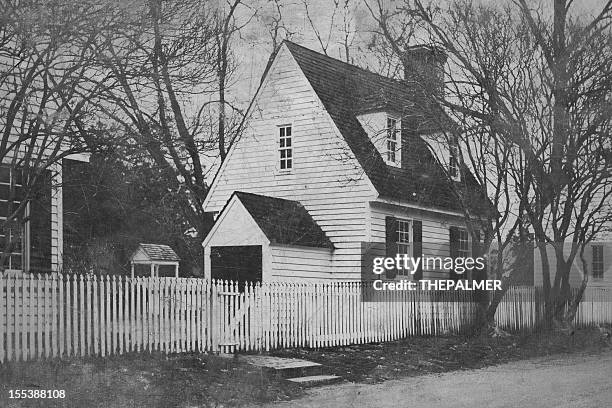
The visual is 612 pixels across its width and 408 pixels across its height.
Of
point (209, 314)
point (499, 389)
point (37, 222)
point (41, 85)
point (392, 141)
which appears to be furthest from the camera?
point (209, 314)

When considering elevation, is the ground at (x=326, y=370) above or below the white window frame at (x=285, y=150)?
below

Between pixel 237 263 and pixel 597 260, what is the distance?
9.09ft

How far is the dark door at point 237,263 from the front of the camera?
21.6 feet

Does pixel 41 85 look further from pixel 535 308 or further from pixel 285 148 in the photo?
pixel 535 308

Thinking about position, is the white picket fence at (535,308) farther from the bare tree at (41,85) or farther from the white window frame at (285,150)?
the bare tree at (41,85)

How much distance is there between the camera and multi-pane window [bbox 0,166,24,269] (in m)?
5.94

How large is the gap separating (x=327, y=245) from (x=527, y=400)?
182cm

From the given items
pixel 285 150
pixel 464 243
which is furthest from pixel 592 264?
pixel 285 150

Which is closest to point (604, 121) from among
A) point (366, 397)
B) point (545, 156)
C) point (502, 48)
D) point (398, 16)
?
point (545, 156)

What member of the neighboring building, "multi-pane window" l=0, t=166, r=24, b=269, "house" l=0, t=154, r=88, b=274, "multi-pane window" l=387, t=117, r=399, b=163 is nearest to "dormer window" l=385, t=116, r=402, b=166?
"multi-pane window" l=387, t=117, r=399, b=163

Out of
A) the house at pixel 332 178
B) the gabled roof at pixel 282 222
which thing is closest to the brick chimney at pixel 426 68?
the house at pixel 332 178

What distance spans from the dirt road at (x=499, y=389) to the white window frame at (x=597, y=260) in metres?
0.63

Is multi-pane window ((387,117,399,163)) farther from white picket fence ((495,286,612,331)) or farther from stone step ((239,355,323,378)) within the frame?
stone step ((239,355,323,378))

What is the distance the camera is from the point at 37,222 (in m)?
6.25
